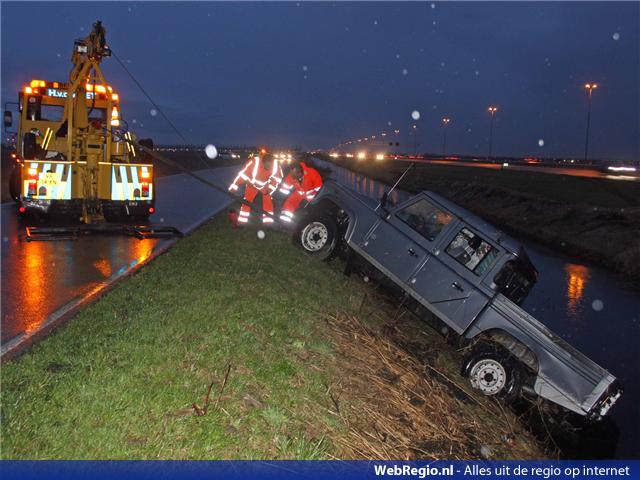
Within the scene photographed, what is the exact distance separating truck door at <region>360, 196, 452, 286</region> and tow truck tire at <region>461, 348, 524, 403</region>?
158 centimetres

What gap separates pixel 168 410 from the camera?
4207 mm

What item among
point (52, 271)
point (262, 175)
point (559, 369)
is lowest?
point (52, 271)

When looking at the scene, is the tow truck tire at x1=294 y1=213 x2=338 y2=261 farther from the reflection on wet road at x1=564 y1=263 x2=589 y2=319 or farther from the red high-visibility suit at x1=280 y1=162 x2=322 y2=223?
the reflection on wet road at x1=564 y1=263 x2=589 y2=319

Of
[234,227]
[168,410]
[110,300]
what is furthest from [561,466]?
[234,227]

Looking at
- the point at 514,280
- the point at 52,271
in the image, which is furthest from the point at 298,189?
the point at 514,280

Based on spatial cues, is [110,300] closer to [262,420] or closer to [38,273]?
[38,273]

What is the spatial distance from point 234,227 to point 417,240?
584cm

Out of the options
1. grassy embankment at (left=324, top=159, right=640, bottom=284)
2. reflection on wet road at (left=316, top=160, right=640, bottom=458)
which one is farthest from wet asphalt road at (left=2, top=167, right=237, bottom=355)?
grassy embankment at (left=324, top=159, right=640, bottom=284)

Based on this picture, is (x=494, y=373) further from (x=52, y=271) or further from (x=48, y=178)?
(x=48, y=178)

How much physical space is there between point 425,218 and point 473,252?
92cm

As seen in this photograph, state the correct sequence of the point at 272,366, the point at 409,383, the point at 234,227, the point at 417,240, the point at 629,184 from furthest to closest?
the point at 629,184 < the point at 234,227 < the point at 417,240 < the point at 409,383 < the point at 272,366

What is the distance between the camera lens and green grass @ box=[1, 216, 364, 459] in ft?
12.7

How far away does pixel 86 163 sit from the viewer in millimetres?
13211

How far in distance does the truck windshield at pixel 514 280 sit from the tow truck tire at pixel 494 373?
85 cm
